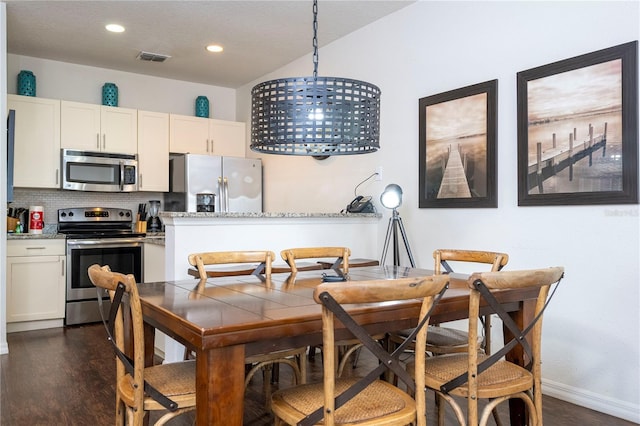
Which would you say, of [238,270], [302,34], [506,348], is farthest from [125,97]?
[506,348]

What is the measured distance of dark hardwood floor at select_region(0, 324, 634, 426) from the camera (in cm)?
249

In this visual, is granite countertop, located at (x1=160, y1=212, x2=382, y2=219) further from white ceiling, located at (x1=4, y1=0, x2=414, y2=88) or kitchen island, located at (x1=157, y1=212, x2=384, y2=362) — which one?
white ceiling, located at (x1=4, y1=0, x2=414, y2=88)

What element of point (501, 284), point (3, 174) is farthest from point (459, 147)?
point (3, 174)

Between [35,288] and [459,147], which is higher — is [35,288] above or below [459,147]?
below

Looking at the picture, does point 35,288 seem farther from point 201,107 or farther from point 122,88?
point 201,107

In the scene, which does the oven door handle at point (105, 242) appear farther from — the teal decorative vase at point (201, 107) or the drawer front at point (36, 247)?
the teal decorative vase at point (201, 107)

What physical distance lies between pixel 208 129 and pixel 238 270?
315 cm

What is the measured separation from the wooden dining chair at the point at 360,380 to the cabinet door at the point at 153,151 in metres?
4.23

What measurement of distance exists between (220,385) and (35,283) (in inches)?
152

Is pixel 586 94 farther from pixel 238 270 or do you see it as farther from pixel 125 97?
pixel 125 97

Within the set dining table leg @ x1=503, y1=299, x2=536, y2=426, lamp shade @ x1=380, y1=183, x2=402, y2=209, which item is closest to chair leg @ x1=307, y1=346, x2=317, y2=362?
lamp shade @ x1=380, y1=183, x2=402, y2=209

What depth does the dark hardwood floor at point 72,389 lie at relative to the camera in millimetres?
2492

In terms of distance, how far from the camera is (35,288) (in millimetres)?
4461

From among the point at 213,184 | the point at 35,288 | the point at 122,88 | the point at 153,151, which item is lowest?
the point at 35,288
